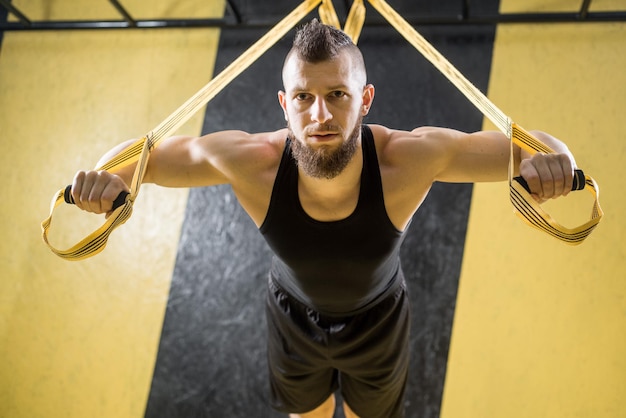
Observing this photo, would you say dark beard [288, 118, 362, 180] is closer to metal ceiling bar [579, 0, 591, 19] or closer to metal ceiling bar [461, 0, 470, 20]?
metal ceiling bar [461, 0, 470, 20]

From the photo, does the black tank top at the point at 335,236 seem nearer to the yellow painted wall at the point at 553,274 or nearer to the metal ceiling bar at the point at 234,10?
the yellow painted wall at the point at 553,274

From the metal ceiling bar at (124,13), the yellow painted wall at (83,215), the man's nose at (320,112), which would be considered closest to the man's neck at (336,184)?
the man's nose at (320,112)

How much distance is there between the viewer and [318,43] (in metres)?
1.39

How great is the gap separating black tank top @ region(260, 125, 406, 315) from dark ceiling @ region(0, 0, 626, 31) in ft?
3.87

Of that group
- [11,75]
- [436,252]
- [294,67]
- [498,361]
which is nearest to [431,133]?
[294,67]

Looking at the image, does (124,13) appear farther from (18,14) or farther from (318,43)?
(318,43)

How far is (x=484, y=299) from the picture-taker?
2.27 m

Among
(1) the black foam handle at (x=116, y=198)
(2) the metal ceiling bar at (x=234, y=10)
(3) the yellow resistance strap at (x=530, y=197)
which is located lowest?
(1) the black foam handle at (x=116, y=198)

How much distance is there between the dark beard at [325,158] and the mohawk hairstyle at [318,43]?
168 millimetres

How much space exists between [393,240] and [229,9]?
1.51m

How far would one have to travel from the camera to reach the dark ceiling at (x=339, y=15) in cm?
244

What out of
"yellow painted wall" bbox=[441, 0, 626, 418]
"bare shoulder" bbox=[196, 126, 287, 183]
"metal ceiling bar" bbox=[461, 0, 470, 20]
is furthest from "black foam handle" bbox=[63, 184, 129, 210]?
"metal ceiling bar" bbox=[461, 0, 470, 20]

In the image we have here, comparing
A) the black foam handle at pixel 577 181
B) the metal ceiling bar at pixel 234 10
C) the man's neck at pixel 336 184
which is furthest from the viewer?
the metal ceiling bar at pixel 234 10

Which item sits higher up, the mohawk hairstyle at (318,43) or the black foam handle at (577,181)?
the mohawk hairstyle at (318,43)
